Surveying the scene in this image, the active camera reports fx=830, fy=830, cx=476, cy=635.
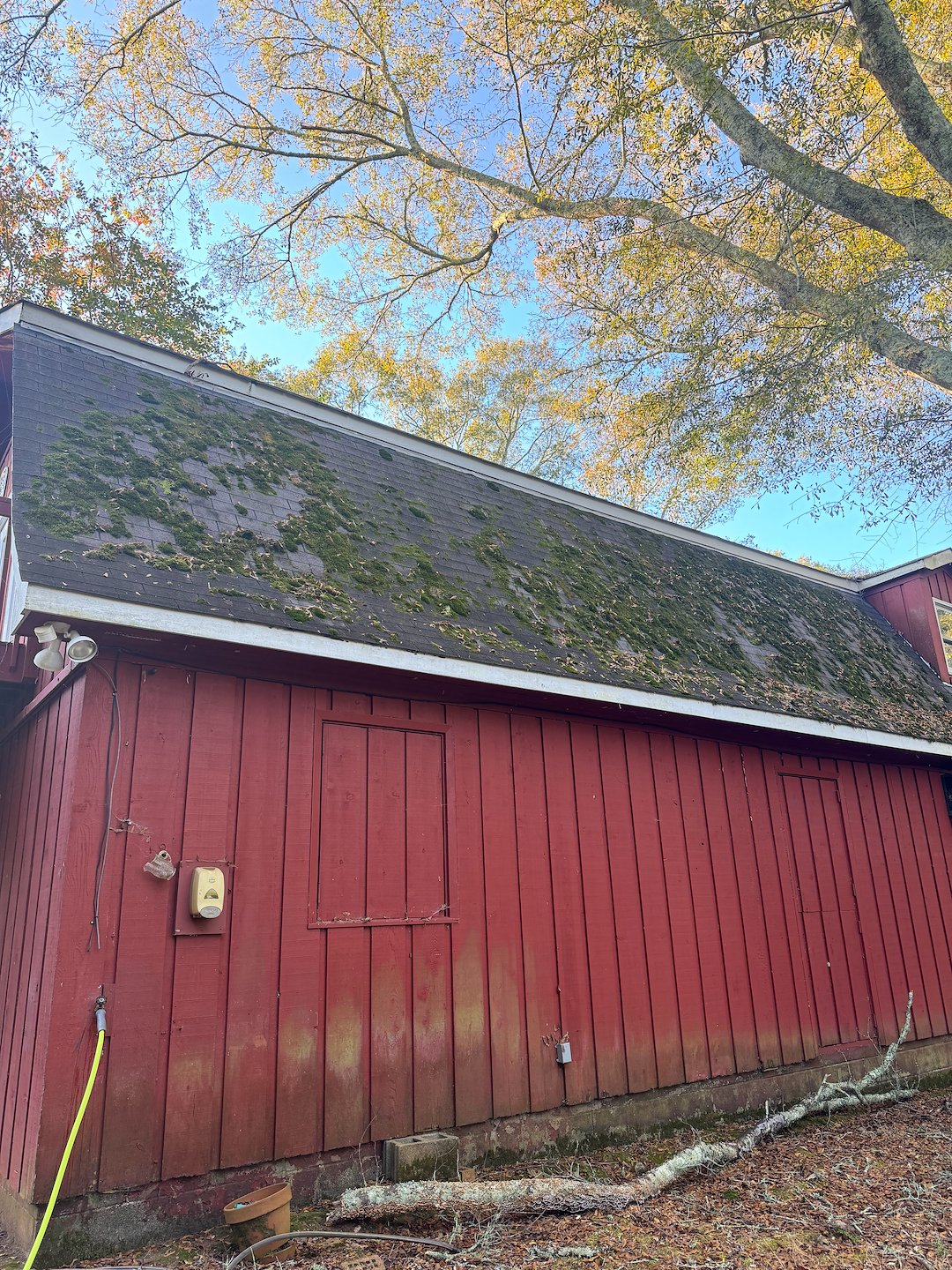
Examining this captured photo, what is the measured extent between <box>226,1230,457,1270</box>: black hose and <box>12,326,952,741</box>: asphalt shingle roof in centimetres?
281

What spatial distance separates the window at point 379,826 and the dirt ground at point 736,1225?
1.52m

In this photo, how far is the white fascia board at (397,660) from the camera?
389cm

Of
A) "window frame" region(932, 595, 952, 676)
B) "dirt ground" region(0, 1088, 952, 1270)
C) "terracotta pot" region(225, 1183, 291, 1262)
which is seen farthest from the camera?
"window frame" region(932, 595, 952, 676)

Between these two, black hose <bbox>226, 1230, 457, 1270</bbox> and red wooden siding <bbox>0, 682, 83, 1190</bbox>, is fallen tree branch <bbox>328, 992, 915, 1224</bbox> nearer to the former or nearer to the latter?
black hose <bbox>226, 1230, 457, 1270</bbox>

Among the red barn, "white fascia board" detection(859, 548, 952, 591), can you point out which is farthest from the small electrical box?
"white fascia board" detection(859, 548, 952, 591)

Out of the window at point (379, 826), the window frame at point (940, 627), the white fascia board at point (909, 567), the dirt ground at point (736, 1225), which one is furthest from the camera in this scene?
the white fascia board at point (909, 567)

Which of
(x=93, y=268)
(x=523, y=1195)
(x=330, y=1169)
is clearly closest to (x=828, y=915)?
(x=523, y=1195)

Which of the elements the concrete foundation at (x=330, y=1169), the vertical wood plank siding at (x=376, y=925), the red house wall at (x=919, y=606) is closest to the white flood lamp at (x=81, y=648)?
the vertical wood plank siding at (x=376, y=925)

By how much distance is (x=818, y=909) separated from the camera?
300 inches

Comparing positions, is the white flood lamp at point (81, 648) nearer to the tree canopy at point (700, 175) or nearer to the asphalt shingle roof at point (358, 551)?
the asphalt shingle roof at point (358, 551)

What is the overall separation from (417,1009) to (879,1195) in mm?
2816

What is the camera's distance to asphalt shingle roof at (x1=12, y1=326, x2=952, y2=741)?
453 cm

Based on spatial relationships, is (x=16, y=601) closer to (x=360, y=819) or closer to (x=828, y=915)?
(x=360, y=819)

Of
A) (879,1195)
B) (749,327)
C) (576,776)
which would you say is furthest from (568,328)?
(879,1195)
